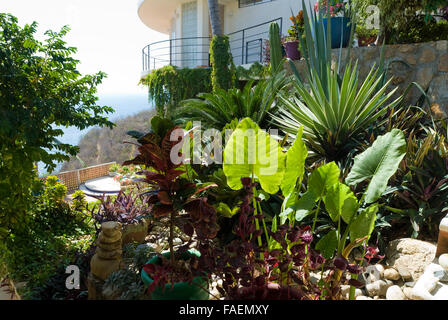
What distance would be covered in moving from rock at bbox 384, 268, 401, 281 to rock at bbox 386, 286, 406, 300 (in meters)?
0.10

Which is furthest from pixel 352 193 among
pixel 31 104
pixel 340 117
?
pixel 31 104

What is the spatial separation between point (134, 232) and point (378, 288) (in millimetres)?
1812

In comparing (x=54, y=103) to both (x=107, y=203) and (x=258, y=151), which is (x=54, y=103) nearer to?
(x=107, y=203)

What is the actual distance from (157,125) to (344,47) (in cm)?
367

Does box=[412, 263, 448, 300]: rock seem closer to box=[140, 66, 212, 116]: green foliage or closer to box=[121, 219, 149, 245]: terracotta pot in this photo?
box=[121, 219, 149, 245]: terracotta pot

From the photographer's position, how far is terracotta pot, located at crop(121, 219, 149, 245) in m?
2.71

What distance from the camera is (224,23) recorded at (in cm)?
1248

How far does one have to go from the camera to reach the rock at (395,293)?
6.00ft

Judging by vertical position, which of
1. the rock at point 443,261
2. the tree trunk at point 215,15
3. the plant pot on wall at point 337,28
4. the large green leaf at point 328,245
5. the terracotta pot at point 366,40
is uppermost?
the tree trunk at point 215,15

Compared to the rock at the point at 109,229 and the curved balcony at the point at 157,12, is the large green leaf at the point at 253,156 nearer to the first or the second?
the rock at the point at 109,229

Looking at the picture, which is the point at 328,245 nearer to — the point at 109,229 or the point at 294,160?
the point at 294,160

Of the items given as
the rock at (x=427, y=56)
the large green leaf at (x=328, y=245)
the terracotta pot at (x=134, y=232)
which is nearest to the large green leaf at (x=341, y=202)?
the large green leaf at (x=328, y=245)

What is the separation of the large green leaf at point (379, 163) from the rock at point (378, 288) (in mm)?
570

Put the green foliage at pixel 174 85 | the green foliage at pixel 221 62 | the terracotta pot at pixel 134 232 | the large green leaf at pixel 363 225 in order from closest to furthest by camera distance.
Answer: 1. the large green leaf at pixel 363 225
2. the terracotta pot at pixel 134 232
3. the green foliage at pixel 221 62
4. the green foliage at pixel 174 85
